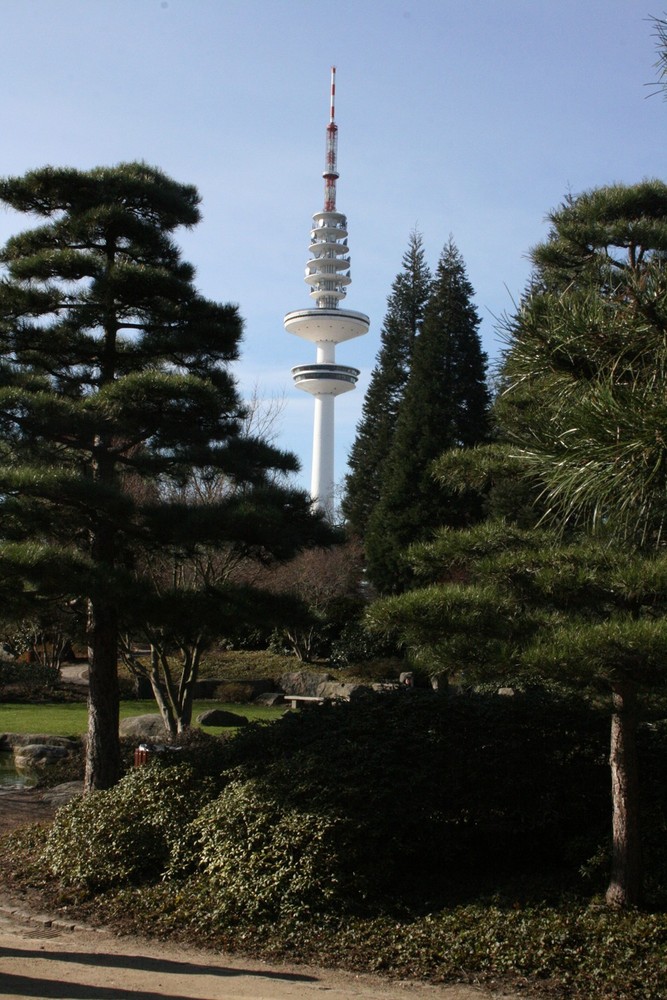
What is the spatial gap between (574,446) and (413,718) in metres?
4.41

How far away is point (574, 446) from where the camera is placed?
458 cm

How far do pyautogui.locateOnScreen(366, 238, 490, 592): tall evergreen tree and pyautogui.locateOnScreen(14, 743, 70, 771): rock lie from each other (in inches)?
575

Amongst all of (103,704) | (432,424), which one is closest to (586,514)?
(103,704)

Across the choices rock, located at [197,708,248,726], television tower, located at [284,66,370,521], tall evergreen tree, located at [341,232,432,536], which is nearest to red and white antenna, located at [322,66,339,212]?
television tower, located at [284,66,370,521]

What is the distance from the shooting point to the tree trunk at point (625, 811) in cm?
668

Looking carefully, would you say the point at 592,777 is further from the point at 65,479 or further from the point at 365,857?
the point at 65,479

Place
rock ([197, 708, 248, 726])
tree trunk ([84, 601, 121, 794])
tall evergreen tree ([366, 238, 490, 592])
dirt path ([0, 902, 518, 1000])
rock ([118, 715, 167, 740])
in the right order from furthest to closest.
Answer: tall evergreen tree ([366, 238, 490, 592]), rock ([197, 708, 248, 726]), rock ([118, 715, 167, 740]), tree trunk ([84, 601, 121, 794]), dirt path ([0, 902, 518, 1000])

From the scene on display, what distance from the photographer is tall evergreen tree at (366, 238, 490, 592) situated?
29312mm

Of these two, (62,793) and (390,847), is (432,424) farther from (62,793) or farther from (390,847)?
(390,847)

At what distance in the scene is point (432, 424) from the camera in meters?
30.1

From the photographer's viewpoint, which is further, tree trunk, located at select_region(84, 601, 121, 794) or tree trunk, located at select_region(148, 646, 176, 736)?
tree trunk, located at select_region(148, 646, 176, 736)

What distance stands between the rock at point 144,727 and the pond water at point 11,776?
1.88 metres

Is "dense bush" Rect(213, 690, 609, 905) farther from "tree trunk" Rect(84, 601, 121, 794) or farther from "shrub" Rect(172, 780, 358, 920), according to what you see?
"tree trunk" Rect(84, 601, 121, 794)

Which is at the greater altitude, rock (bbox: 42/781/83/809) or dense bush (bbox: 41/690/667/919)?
dense bush (bbox: 41/690/667/919)
